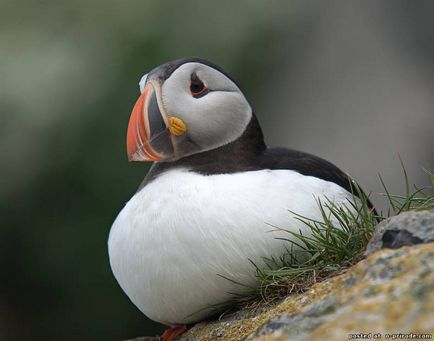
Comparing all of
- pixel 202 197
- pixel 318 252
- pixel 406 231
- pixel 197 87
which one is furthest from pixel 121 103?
pixel 406 231

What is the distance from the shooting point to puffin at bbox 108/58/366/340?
9.81 ft

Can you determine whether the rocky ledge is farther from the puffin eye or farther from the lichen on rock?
the puffin eye

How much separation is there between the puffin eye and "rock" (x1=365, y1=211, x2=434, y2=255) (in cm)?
104

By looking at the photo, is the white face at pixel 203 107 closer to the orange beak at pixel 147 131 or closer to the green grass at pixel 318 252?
the orange beak at pixel 147 131

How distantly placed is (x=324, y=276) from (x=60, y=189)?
14.2ft

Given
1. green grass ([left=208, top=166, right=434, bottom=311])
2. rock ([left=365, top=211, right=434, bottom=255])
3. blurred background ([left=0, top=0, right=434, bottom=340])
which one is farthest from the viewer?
A: blurred background ([left=0, top=0, right=434, bottom=340])

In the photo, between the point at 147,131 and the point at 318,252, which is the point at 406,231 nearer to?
the point at 318,252

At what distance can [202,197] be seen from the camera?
3.07 meters

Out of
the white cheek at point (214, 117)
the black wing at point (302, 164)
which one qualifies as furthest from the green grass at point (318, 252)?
the white cheek at point (214, 117)

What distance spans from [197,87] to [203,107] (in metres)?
0.08

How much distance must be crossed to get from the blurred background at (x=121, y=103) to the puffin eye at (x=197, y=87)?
336 cm

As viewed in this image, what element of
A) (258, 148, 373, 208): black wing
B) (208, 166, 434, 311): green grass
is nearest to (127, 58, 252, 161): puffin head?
(258, 148, 373, 208): black wing

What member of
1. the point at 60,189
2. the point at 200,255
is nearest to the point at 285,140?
the point at 60,189

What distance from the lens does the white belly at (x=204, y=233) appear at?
2.98 m
